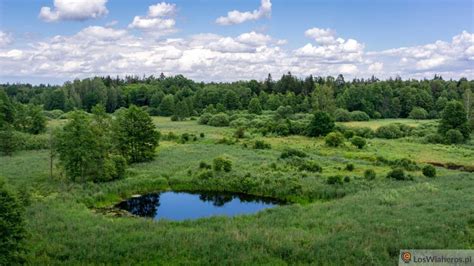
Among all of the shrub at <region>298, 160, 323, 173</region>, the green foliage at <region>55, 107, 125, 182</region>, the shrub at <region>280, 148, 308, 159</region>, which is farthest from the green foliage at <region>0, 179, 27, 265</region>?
the shrub at <region>280, 148, 308, 159</region>

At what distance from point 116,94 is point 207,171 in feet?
338

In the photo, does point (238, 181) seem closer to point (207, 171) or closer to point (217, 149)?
point (207, 171)

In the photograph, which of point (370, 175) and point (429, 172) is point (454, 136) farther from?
point (370, 175)

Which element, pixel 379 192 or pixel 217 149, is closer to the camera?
pixel 379 192

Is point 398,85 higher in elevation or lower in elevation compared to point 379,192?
higher

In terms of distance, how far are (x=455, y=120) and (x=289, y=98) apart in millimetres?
56118

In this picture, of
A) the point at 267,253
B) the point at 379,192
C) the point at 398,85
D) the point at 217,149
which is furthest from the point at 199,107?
the point at 267,253

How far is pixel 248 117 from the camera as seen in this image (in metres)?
108

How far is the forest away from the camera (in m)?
20.7

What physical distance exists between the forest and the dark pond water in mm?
930

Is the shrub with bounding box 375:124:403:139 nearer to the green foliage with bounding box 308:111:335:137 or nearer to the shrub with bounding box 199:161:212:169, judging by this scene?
the green foliage with bounding box 308:111:335:137

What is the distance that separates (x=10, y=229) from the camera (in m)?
19.0

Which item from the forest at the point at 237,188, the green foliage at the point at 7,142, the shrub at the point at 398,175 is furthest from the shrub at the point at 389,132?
the green foliage at the point at 7,142

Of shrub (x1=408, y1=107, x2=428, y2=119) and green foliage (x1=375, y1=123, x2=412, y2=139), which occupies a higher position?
shrub (x1=408, y1=107, x2=428, y2=119)
